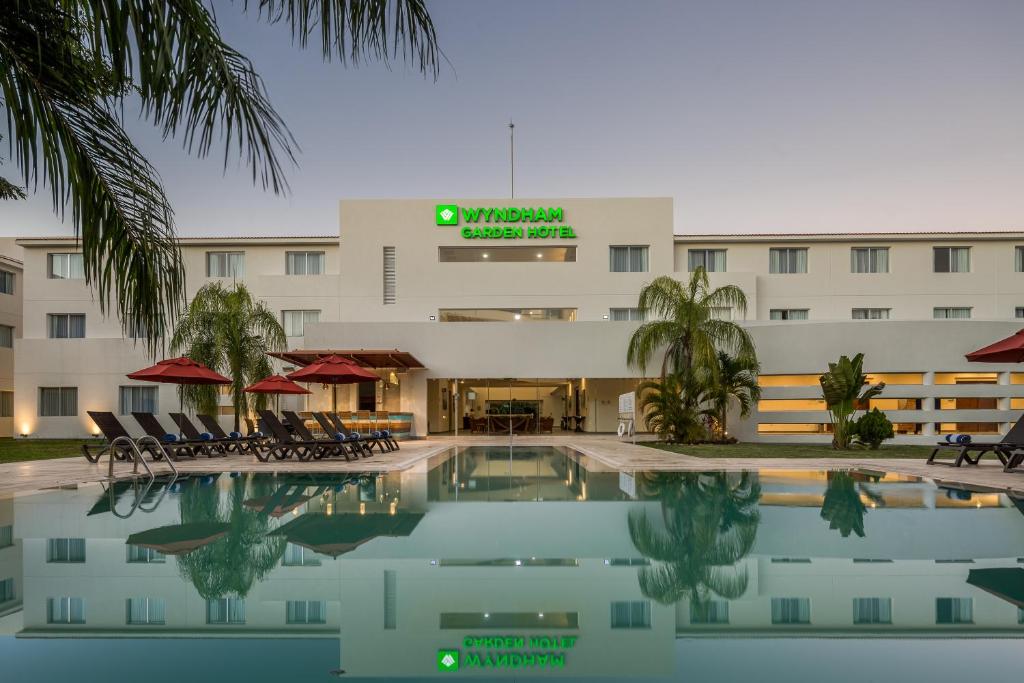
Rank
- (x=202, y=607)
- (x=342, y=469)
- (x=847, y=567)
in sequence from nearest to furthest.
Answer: (x=202, y=607)
(x=847, y=567)
(x=342, y=469)

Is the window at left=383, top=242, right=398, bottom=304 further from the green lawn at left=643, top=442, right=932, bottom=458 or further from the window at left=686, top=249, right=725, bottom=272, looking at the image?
the green lawn at left=643, top=442, right=932, bottom=458

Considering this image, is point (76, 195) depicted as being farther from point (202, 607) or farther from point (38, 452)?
point (38, 452)

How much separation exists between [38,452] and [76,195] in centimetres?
1910

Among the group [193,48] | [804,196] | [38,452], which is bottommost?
[38,452]

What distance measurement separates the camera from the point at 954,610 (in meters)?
4.21

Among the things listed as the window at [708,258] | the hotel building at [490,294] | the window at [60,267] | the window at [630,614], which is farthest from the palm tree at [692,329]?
the window at [60,267]

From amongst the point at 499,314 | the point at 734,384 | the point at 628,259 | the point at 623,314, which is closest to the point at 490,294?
the point at 499,314

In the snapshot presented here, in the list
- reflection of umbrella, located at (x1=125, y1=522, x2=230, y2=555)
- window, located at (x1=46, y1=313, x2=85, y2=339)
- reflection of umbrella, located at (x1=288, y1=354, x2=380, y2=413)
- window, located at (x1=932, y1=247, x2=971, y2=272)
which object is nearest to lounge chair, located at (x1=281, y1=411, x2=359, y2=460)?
reflection of umbrella, located at (x1=288, y1=354, x2=380, y2=413)

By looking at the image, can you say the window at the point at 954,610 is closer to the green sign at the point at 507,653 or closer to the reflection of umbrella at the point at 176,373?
the green sign at the point at 507,653

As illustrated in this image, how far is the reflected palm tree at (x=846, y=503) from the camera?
7.21 metres

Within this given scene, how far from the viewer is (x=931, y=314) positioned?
27.4 metres

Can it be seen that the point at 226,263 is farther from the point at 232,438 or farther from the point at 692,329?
the point at 692,329

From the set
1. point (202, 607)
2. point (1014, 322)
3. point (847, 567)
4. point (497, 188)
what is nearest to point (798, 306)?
point (1014, 322)

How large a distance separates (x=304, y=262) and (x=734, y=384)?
17.4 metres
